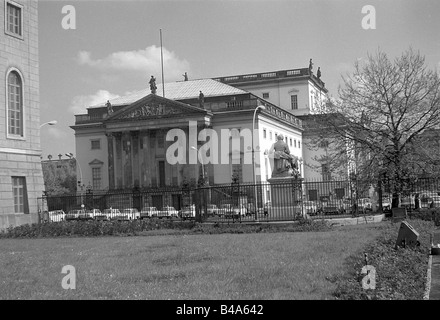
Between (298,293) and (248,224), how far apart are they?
54.1 feet

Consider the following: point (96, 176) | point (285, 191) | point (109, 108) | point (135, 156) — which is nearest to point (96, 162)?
point (96, 176)

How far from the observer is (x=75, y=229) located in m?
25.3

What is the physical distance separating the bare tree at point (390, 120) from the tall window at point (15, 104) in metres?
18.0

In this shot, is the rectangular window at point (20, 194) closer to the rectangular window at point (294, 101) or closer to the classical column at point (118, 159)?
the classical column at point (118, 159)

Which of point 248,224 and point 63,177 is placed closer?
point 248,224

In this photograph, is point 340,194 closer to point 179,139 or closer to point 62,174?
point 179,139

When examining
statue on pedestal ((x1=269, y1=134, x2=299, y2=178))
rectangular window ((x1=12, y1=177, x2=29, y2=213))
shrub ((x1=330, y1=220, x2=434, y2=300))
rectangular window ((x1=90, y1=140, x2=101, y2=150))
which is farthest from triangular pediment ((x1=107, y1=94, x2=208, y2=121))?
shrub ((x1=330, y1=220, x2=434, y2=300))

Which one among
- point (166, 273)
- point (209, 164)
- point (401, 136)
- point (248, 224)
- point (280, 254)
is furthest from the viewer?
point (209, 164)

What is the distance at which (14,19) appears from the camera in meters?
28.3

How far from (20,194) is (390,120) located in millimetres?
21819

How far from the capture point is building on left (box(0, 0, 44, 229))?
90.2 ft

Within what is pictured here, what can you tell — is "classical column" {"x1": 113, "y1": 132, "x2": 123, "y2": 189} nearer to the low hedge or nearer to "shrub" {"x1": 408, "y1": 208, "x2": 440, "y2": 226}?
the low hedge

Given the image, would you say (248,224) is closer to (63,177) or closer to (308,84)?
(308,84)
